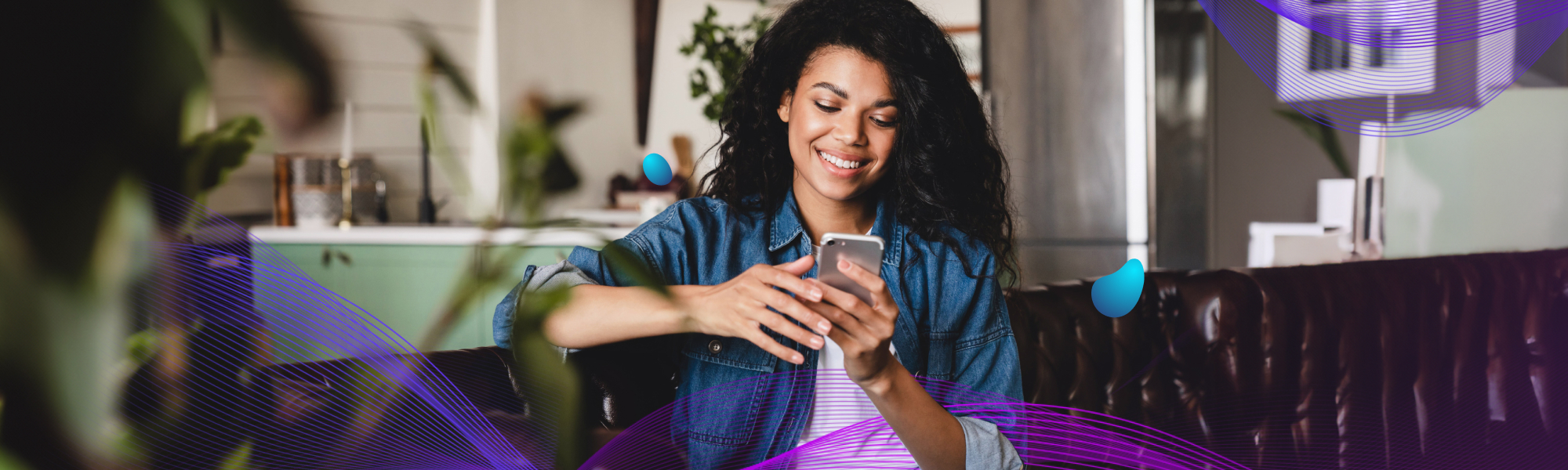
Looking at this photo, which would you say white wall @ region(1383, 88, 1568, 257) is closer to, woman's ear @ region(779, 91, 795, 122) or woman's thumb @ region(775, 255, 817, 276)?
woman's ear @ region(779, 91, 795, 122)

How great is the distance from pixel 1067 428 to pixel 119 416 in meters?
1.41

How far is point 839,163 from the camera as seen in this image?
1.06 meters

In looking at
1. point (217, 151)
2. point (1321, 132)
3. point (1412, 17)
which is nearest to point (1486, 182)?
point (1321, 132)

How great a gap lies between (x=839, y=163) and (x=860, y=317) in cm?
34

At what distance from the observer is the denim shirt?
1.04 m

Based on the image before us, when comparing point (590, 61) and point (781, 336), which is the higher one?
point (590, 61)

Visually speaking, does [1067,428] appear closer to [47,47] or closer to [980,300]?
[980,300]

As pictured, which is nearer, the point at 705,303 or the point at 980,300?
the point at 705,303

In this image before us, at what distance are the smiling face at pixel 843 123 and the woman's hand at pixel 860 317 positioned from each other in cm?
31

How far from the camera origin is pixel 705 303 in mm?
758

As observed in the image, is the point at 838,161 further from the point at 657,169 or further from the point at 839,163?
the point at 657,169

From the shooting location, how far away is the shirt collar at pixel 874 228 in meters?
1.13

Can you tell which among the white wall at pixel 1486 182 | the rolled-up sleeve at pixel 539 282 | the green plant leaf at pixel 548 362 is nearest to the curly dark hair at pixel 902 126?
the rolled-up sleeve at pixel 539 282

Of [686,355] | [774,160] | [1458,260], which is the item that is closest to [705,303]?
[686,355]
